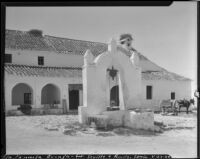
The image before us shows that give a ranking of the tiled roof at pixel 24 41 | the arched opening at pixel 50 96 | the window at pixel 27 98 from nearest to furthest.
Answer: the window at pixel 27 98, the tiled roof at pixel 24 41, the arched opening at pixel 50 96

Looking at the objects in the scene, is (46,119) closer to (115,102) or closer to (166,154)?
(115,102)

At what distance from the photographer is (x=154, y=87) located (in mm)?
7812

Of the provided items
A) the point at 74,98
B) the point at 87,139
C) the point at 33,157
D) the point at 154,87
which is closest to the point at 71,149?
the point at 87,139

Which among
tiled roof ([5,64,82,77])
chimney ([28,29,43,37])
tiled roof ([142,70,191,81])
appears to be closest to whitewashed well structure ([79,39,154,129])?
tiled roof ([142,70,191,81])

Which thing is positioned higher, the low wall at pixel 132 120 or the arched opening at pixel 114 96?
the arched opening at pixel 114 96

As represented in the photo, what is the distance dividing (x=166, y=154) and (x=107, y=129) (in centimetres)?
170

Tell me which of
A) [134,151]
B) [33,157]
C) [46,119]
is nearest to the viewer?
[33,157]

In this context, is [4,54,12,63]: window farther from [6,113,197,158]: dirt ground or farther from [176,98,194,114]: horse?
[176,98,194,114]: horse

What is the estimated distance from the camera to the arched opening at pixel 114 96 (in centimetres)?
806

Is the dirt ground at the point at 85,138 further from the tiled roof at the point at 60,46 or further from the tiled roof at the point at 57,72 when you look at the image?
the tiled roof at the point at 60,46

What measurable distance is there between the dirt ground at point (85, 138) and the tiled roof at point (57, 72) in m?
1.25

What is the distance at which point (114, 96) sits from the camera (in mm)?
8086

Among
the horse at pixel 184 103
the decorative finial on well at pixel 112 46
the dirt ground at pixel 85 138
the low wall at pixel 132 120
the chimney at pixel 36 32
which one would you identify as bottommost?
the dirt ground at pixel 85 138

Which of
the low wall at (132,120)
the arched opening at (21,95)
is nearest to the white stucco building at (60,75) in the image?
the arched opening at (21,95)
